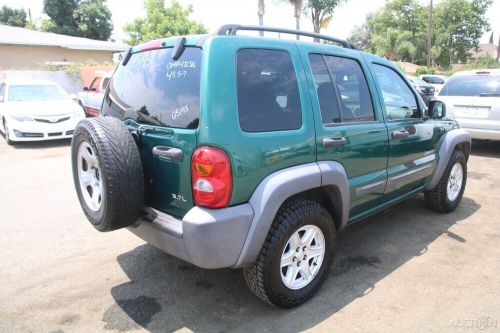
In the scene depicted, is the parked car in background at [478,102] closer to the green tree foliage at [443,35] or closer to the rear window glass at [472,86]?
the rear window glass at [472,86]

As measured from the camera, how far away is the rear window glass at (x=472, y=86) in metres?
7.36

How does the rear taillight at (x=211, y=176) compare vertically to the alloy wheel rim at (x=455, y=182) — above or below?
above

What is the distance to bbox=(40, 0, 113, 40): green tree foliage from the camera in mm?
36000

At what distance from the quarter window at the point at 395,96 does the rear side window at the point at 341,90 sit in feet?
0.95

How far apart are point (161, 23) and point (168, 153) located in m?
29.2

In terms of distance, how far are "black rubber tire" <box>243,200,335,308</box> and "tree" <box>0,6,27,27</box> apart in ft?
171

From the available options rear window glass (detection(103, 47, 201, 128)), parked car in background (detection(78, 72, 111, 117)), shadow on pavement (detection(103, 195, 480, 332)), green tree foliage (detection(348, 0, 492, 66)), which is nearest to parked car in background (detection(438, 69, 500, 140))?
shadow on pavement (detection(103, 195, 480, 332))

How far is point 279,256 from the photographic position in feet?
8.64

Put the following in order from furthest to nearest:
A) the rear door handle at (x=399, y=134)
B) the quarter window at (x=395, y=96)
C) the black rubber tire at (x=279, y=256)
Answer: the quarter window at (x=395, y=96) < the rear door handle at (x=399, y=134) < the black rubber tire at (x=279, y=256)

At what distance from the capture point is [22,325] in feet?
8.86

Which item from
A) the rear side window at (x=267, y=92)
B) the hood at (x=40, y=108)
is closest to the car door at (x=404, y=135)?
the rear side window at (x=267, y=92)

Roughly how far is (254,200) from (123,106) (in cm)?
134

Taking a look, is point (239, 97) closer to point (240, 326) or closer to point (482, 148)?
point (240, 326)

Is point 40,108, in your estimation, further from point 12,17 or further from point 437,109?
point 12,17
